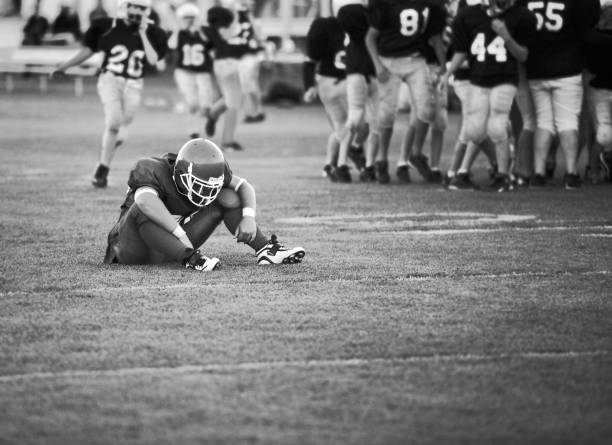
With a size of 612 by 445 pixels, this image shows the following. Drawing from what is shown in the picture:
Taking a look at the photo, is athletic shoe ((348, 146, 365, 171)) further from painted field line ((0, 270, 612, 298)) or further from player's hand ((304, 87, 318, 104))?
painted field line ((0, 270, 612, 298))

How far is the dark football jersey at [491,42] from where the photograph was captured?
10836 mm

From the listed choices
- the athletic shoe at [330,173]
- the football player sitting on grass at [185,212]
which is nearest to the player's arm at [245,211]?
the football player sitting on grass at [185,212]

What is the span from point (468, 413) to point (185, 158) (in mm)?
3203

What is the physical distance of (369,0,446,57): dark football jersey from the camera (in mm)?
11734

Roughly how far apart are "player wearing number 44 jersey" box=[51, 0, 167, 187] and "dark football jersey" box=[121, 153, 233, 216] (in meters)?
4.73

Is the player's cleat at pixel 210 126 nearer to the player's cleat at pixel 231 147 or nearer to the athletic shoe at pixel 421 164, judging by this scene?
the player's cleat at pixel 231 147

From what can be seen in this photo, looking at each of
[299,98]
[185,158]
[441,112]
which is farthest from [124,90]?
[299,98]

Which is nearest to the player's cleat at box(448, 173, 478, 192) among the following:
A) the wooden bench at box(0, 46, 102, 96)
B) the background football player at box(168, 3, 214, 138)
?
the background football player at box(168, 3, 214, 138)

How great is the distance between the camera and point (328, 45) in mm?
13039

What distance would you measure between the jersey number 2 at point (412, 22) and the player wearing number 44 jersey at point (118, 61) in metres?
2.57

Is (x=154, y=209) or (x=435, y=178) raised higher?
(x=154, y=209)

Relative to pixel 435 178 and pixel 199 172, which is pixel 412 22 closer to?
pixel 435 178

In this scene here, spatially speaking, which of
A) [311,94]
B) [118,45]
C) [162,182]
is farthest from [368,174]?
[162,182]

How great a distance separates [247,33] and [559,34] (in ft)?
25.2
